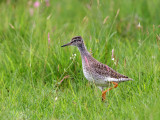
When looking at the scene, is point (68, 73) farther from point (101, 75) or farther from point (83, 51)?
point (101, 75)

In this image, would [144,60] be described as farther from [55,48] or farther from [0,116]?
[0,116]

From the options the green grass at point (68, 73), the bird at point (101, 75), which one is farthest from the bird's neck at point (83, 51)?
the green grass at point (68, 73)

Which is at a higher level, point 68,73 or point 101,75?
point 68,73

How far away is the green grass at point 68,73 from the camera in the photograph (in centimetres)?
512

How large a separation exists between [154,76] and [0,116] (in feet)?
8.14

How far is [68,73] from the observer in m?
6.61

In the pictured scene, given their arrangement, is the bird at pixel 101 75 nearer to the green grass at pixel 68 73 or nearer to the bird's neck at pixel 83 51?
the green grass at pixel 68 73

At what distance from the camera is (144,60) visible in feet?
21.0

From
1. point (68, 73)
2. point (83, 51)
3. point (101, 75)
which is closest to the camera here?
point (101, 75)

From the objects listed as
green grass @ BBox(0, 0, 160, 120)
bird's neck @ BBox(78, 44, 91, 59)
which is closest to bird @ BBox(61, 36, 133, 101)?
green grass @ BBox(0, 0, 160, 120)

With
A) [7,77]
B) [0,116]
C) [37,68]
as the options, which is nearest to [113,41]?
[37,68]

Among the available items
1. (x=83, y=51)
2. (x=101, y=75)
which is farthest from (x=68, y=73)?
(x=101, y=75)

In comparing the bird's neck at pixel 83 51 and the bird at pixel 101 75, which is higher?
the bird's neck at pixel 83 51

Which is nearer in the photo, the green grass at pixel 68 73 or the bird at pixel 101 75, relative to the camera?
the green grass at pixel 68 73
